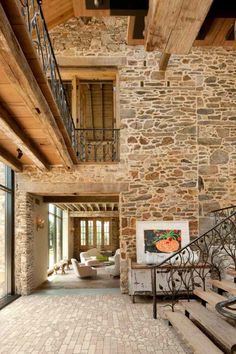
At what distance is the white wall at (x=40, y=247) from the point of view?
9.25m

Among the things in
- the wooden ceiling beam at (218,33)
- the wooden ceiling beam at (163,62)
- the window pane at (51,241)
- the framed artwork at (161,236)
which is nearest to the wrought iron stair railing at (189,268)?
Result: the framed artwork at (161,236)

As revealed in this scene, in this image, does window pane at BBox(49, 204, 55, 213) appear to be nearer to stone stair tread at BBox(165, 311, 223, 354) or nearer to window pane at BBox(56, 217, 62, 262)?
window pane at BBox(56, 217, 62, 262)

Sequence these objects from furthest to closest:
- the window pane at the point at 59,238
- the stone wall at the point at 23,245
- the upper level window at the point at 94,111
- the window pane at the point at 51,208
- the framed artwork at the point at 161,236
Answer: the window pane at the point at 59,238 < the window pane at the point at 51,208 < the upper level window at the point at 94,111 < the framed artwork at the point at 161,236 < the stone wall at the point at 23,245

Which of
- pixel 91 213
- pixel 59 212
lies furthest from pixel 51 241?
pixel 91 213

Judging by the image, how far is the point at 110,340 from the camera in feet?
16.2

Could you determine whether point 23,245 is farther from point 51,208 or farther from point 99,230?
point 99,230

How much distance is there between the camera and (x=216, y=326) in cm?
386

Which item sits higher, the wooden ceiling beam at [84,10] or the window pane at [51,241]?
the wooden ceiling beam at [84,10]

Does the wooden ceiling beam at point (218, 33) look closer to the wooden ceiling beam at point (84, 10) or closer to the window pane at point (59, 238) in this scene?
the wooden ceiling beam at point (84, 10)

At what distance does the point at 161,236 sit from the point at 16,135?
442 centimetres

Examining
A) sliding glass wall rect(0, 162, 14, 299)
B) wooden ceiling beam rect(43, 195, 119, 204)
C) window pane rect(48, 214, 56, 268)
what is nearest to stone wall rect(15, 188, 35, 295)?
sliding glass wall rect(0, 162, 14, 299)

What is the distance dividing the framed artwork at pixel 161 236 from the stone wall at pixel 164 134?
15 centimetres

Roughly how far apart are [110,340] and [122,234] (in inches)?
137

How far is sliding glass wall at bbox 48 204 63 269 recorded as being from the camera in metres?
13.5
